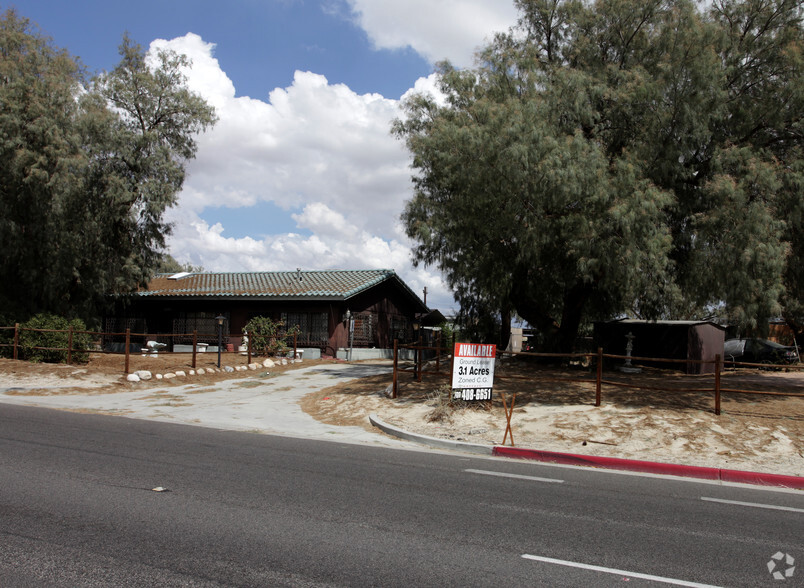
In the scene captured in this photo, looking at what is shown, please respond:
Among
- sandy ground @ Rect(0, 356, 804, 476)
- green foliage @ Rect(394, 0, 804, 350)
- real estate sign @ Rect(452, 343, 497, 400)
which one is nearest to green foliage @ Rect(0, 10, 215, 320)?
sandy ground @ Rect(0, 356, 804, 476)

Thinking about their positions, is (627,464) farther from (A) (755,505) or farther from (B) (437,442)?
(B) (437,442)

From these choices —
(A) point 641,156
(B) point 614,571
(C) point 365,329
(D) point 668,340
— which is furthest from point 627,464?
(C) point 365,329

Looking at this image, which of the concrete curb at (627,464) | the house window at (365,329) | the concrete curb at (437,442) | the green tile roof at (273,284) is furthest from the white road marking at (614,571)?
the house window at (365,329)

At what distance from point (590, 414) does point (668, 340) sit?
10739 mm

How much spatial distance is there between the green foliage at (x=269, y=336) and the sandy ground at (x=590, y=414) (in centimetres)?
853

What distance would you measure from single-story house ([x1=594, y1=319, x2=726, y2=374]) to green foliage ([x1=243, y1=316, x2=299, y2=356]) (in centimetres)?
1360

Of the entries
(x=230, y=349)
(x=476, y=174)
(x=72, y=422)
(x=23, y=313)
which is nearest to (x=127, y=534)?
(x=72, y=422)

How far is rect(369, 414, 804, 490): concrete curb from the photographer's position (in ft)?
28.3

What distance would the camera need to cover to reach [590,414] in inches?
485

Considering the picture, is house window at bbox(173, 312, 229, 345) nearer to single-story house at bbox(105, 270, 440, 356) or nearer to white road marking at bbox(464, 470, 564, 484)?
single-story house at bbox(105, 270, 440, 356)

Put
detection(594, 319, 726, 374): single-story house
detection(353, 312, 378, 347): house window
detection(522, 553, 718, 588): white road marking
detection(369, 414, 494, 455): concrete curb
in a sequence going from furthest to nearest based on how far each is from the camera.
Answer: detection(353, 312, 378, 347): house window → detection(594, 319, 726, 374): single-story house → detection(369, 414, 494, 455): concrete curb → detection(522, 553, 718, 588): white road marking

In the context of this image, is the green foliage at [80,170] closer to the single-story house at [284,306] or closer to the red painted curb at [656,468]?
the single-story house at [284,306]

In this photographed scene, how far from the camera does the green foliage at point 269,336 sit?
26734 mm

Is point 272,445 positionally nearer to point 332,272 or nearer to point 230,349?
point 230,349
